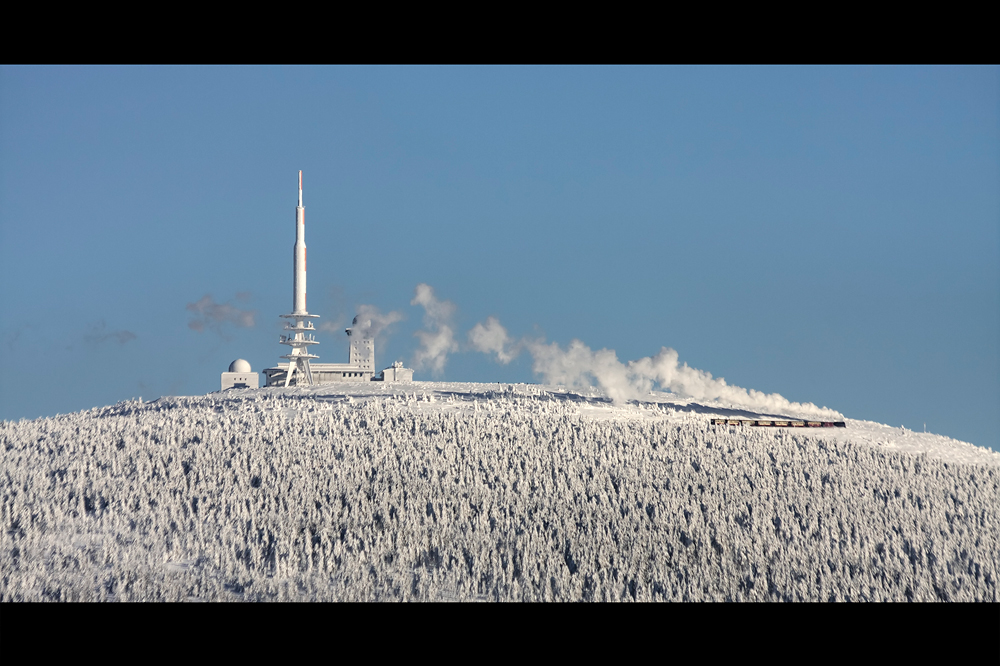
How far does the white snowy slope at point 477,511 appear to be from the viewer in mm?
38188

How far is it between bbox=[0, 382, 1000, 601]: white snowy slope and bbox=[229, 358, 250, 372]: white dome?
79.1 ft

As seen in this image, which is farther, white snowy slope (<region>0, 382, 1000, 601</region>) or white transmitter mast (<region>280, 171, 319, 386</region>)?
white transmitter mast (<region>280, 171, 319, 386</region>)

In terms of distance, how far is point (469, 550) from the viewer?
39.9m

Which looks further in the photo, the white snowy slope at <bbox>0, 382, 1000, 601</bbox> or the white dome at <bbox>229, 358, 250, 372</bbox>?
the white dome at <bbox>229, 358, 250, 372</bbox>

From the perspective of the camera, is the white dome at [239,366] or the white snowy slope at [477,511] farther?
the white dome at [239,366]

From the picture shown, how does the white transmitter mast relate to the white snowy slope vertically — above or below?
above

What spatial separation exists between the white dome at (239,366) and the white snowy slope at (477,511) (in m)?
24.1

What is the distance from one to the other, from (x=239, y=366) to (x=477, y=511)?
165 ft

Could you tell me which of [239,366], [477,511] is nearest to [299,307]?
[239,366]

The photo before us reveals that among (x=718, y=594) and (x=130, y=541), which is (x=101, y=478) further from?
(x=718, y=594)

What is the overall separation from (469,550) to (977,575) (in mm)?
27748

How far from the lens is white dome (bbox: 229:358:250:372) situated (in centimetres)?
8556

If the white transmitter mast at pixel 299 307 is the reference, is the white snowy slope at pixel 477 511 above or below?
below
